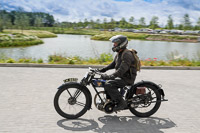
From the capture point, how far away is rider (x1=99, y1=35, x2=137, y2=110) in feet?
15.1

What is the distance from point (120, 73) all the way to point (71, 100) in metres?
1.19

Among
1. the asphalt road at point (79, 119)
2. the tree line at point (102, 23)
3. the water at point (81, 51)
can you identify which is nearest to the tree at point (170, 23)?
the tree line at point (102, 23)

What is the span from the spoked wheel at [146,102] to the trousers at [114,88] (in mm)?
478

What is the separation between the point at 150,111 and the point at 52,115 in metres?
2.18

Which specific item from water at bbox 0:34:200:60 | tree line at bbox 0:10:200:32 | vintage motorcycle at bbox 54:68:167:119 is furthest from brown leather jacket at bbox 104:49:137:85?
tree line at bbox 0:10:200:32

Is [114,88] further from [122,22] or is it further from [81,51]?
[122,22]

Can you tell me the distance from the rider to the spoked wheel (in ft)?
1.16

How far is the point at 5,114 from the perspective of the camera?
5000 mm

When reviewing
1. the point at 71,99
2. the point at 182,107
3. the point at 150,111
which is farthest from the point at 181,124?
the point at 71,99

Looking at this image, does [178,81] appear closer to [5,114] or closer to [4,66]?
[5,114]

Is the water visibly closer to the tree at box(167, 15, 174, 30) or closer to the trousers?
the trousers

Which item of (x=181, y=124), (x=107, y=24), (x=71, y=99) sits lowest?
(x=181, y=124)

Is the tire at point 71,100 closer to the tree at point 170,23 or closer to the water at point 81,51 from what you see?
the water at point 81,51

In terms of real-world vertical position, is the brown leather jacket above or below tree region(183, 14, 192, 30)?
below
